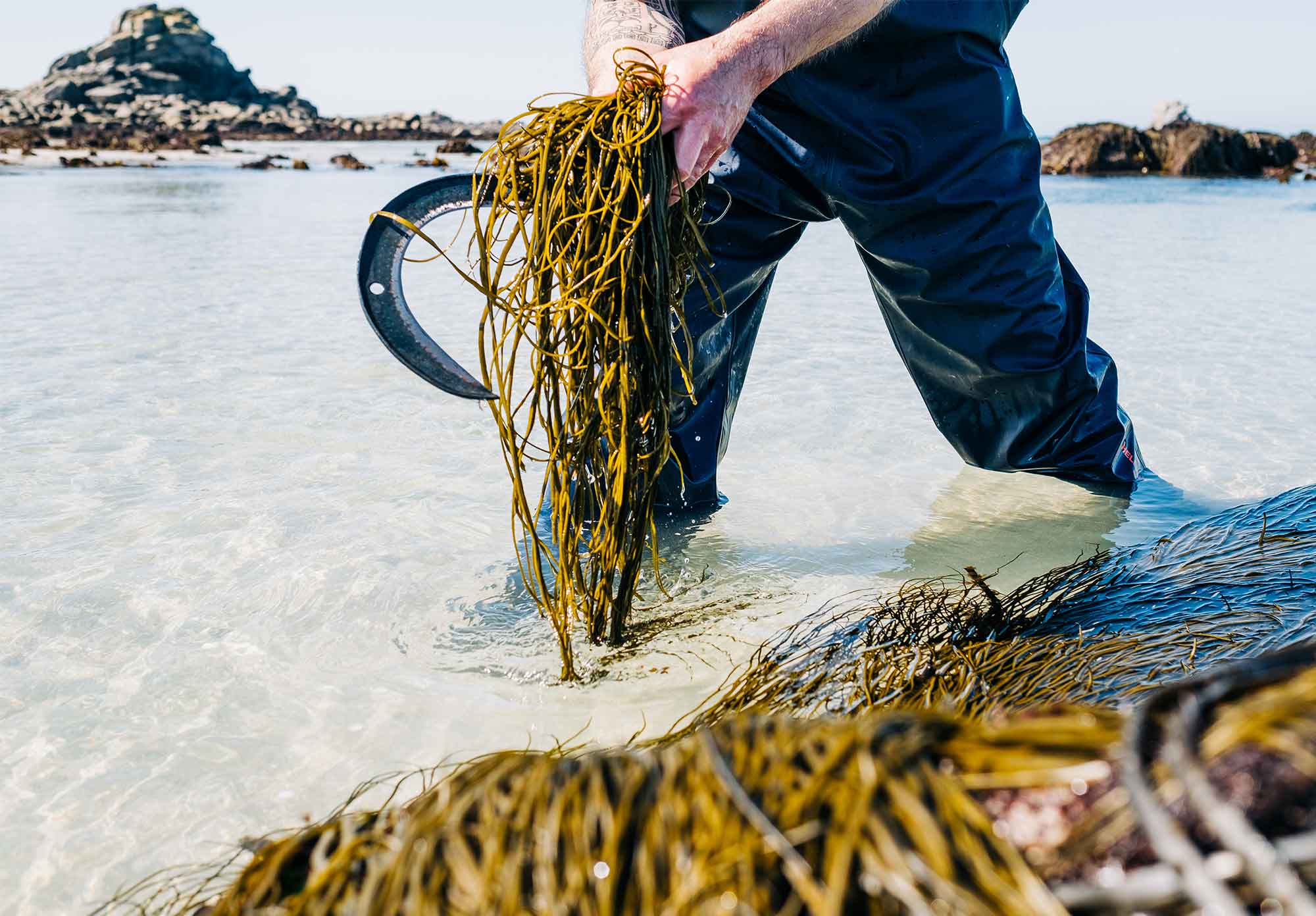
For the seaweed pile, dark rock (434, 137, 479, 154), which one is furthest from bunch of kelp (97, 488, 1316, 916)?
dark rock (434, 137, 479, 154)

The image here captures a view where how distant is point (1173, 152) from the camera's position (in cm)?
2428

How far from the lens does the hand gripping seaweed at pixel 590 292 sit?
2.15m

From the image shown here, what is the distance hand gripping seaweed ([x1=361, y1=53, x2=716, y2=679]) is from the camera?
2150mm

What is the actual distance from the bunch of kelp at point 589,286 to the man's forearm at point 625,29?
317mm

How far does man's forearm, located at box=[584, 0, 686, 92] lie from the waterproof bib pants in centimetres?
27

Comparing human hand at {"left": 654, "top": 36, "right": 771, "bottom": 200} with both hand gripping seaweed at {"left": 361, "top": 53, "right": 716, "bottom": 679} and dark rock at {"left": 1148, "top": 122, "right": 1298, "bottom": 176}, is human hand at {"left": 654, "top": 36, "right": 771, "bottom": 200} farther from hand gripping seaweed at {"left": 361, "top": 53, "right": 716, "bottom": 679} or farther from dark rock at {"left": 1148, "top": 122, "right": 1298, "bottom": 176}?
dark rock at {"left": 1148, "top": 122, "right": 1298, "bottom": 176}

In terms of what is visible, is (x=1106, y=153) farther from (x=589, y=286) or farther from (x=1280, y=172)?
(x=589, y=286)

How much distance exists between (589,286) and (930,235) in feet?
4.94

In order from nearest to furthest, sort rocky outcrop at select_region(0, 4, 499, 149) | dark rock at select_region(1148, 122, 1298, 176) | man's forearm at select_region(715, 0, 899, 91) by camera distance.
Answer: man's forearm at select_region(715, 0, 899, 91) < dark rock at select_region(1148, 122, 1298, 176) < rocky outcrop at select_region(0, 4, 499, 149)

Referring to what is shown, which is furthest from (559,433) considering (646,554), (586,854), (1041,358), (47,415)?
(47,415)

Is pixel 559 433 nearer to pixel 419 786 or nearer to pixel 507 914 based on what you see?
pixel 419 786

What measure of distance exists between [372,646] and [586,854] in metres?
1.71

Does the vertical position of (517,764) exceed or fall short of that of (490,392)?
it falls short

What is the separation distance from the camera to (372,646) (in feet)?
8.68
